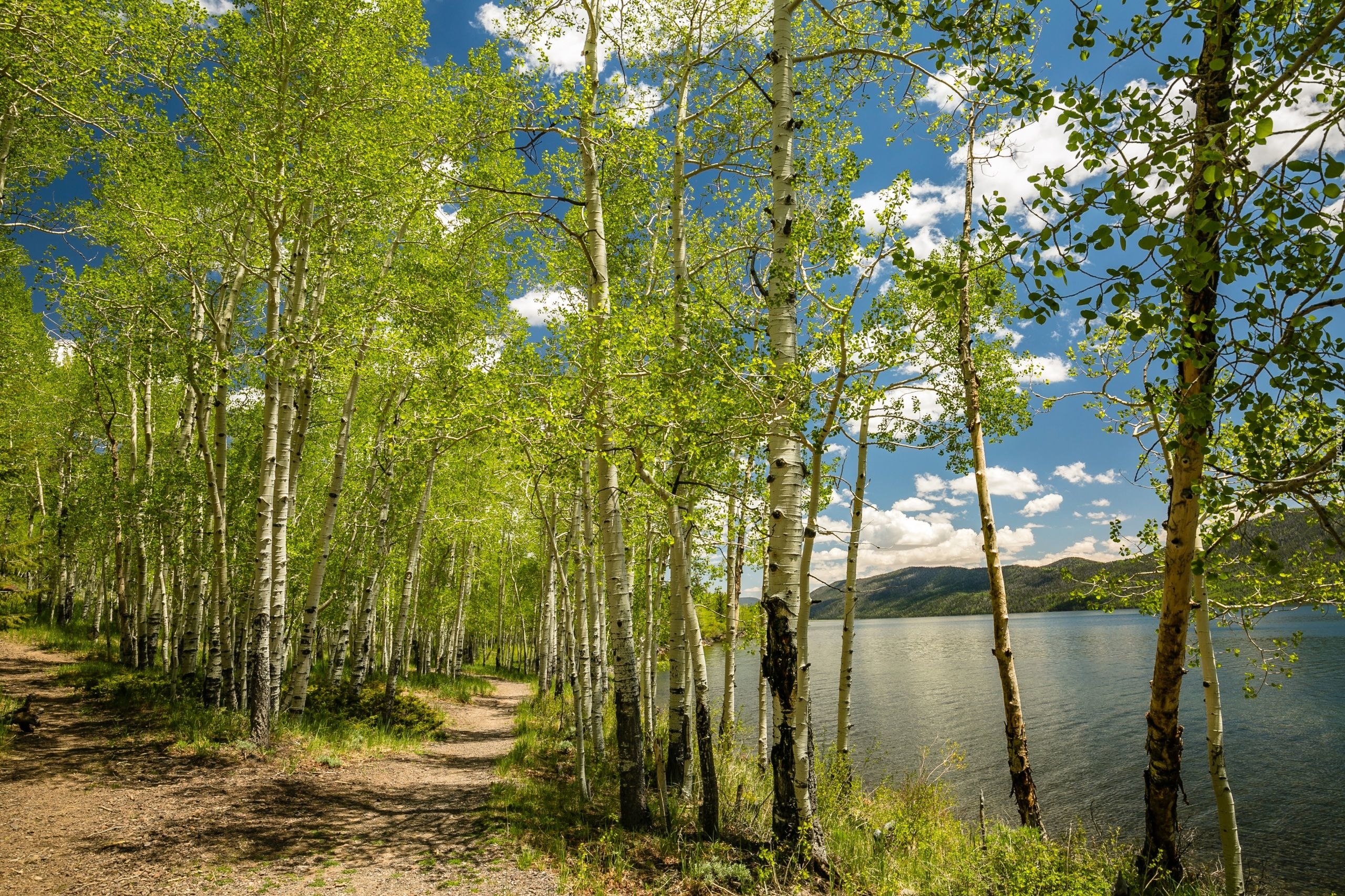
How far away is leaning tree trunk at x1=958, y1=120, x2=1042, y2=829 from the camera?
8094 millimetres

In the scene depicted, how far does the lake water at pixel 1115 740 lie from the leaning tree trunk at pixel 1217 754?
68.1 inches

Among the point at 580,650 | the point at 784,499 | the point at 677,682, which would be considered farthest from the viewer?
the point at 580,650

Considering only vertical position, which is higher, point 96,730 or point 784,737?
point 784,737

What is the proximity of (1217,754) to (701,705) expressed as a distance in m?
5.99

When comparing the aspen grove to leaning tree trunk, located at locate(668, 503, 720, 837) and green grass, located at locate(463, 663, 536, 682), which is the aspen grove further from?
green grass, located at locate(463, 663, 536, 682)

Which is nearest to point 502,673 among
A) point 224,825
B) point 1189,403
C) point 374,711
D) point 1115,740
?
point 374,711

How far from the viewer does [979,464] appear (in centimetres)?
889

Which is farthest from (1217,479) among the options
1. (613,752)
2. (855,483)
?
(613,752)

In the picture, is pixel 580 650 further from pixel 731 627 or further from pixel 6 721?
pixel 6 721

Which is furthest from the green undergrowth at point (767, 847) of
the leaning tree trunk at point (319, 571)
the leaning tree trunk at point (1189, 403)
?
the leaning tree trunk at point (319, 571)

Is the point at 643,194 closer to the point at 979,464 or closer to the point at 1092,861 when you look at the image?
the point at 979,464

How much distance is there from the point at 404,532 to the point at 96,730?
7.51 m

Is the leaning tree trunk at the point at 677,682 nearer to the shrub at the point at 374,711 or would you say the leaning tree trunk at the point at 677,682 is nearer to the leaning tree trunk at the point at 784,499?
the leaning tree trunk at the point at 784,499

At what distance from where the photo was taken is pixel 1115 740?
21203mm
